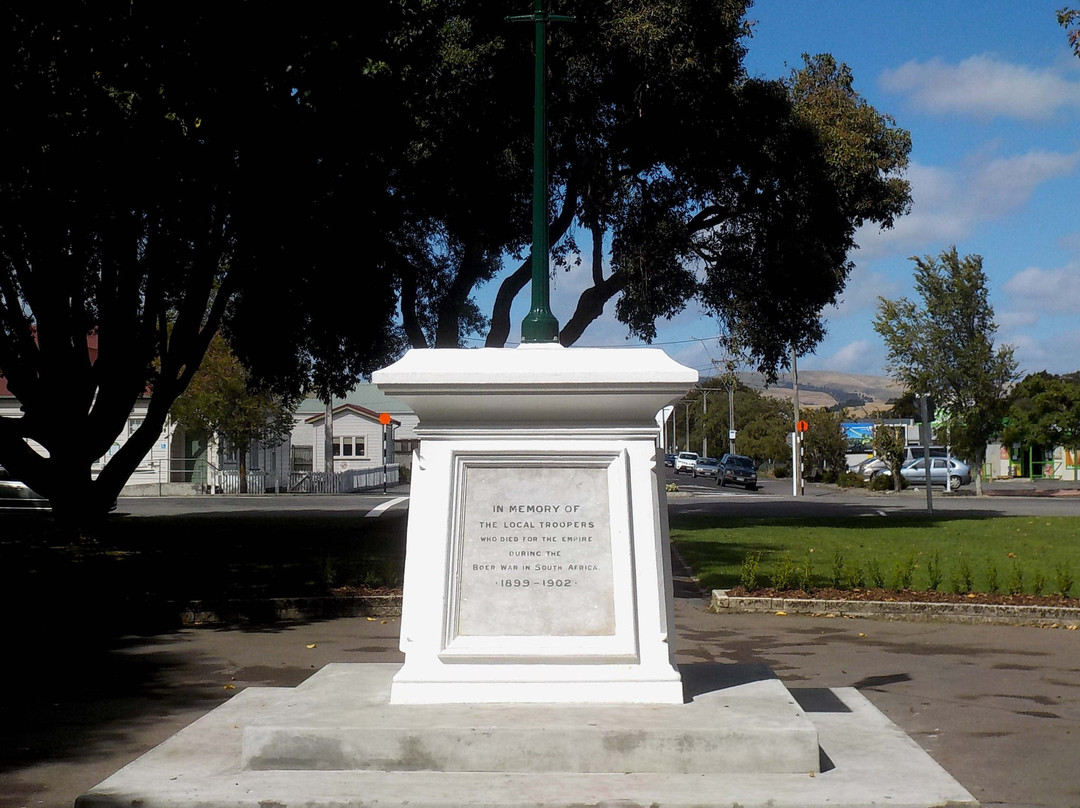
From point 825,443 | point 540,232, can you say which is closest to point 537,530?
point 540,232

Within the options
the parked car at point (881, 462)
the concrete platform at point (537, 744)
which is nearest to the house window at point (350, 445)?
the parked car at point (881, 462)

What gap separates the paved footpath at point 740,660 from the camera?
19.8 feet

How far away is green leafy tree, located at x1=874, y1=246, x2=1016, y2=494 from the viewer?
146 ft

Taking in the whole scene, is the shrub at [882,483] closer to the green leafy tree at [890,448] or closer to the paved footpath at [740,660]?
the green leafy tree at [890,448]

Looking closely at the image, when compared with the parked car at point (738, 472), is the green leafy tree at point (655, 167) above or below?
above

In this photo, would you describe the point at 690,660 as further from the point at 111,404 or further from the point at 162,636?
the point at 111,404

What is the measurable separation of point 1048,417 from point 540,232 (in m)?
48.5

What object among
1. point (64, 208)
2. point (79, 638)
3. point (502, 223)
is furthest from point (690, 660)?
point (502, 223)

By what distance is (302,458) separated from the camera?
65.6 metres

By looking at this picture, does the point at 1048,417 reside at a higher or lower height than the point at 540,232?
higher

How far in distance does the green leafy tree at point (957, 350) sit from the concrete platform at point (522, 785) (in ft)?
136

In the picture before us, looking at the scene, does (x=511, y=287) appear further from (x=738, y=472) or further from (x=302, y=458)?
(x=302, y=458)

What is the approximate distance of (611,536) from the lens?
5.76m

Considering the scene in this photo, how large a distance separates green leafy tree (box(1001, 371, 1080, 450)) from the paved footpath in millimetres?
41712
